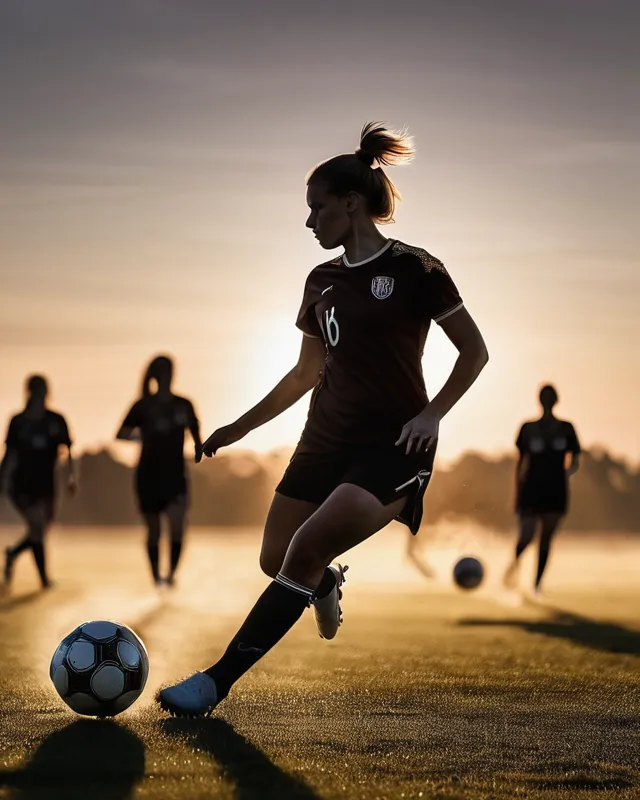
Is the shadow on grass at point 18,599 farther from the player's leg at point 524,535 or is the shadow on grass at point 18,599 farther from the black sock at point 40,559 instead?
the player's leg at point 524,535

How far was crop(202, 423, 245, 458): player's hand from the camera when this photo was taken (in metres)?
6.25

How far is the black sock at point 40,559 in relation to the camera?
16078 mm

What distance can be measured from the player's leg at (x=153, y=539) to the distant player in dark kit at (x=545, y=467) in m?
3.96

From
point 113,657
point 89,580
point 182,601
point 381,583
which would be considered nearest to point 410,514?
point 113,657

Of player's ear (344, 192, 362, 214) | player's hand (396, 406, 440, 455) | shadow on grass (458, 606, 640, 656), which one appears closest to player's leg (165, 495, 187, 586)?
shadow on grass (458, 606, 640, 656)

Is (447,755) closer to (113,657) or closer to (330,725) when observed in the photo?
(330,725)

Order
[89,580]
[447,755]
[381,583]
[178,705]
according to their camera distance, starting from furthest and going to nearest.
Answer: [381,583] → [89,580] → [178,705] → [447,755]

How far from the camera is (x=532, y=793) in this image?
4.45m

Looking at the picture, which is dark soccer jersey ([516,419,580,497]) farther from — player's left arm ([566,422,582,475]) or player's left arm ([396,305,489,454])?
player's left arm ([396,305,489,454])

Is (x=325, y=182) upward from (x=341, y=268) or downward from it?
upward

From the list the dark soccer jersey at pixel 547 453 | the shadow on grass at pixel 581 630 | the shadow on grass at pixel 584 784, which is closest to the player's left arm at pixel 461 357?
the shadow on grass at pixel 584 784

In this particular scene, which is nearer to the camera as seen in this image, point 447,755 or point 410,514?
point 447,755

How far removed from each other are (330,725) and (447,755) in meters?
0.84

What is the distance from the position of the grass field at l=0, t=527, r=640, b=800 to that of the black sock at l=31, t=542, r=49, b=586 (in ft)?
7.04
